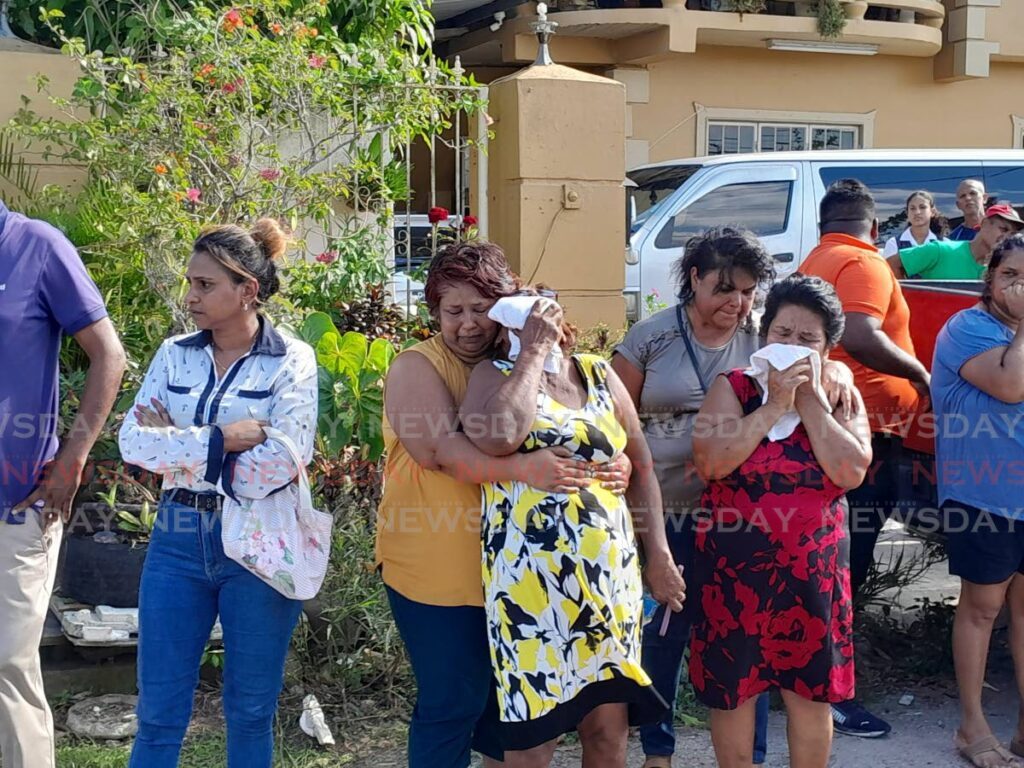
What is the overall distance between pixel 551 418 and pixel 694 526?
938 millimetres

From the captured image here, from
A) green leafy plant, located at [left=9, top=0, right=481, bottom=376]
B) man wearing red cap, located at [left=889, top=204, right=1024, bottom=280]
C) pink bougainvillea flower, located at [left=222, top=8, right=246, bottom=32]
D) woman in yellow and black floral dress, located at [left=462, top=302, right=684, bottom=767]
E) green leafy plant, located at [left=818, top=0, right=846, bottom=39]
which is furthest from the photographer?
green leafy plant, located at [left=818, top=0, right=846, bottom=39]

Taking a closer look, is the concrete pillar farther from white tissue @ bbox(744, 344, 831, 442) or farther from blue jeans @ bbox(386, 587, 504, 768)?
blue jeans @ bbox(386, 587, 504, 768)

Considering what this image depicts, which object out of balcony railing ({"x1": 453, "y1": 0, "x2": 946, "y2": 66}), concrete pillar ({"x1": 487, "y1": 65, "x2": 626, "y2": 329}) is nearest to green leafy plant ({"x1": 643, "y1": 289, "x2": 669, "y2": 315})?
concrete pillar ({"x1": 487, "y1": 65, "x2": 626, "y2": 329})

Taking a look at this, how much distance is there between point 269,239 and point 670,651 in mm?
1849

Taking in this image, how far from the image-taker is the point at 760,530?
140 inches

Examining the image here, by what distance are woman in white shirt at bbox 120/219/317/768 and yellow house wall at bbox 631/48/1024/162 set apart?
9.69m

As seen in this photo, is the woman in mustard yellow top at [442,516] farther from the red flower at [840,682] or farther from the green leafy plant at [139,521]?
the green leafy plant at [139,521]

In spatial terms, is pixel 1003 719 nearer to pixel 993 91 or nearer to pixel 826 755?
pixel 826 755

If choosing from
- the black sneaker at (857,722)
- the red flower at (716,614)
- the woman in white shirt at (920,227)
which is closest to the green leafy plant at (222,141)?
the red flower at (716,614)

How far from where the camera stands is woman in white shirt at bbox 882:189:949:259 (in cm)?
852

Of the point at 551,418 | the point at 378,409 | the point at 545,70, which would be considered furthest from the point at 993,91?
the point at 551,418

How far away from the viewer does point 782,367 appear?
3.47m

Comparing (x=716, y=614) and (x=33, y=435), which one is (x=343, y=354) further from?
(x=716, y=614)

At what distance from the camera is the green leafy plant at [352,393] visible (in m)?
4.57
